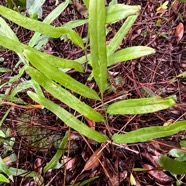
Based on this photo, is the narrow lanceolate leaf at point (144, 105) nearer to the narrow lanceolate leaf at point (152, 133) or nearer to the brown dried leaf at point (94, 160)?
the narrow lanceolate leaf at point (152, 133)

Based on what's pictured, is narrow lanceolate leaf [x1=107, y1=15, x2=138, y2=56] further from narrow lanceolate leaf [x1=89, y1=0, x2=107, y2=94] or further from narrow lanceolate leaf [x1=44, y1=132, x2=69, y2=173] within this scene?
narrow lanceolate leaf [x1=44, y1=132, x2=69, y2=173]

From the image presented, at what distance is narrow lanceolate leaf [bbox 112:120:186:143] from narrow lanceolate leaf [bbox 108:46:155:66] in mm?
212

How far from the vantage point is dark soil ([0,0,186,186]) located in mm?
1231

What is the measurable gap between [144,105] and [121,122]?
41 cm

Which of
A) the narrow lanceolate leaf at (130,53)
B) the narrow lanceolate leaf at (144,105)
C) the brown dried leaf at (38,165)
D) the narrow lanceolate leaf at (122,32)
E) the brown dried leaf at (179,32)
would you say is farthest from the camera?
the brown dried leaf at (179,32)

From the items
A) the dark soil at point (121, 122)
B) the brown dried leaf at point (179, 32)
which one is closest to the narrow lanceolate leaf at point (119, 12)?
the dark soil at point (121, 122)

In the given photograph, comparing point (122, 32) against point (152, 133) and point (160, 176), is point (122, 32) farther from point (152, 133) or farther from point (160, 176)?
point (160, 176)

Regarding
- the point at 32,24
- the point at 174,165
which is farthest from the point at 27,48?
the point at 174,165

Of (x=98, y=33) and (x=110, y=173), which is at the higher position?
(x=98, y=33)

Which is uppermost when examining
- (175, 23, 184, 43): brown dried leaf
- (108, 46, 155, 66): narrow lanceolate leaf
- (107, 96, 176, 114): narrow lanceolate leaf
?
(175, 23, 184, 43): brown dried leaf

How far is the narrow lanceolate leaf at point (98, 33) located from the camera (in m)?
0.93

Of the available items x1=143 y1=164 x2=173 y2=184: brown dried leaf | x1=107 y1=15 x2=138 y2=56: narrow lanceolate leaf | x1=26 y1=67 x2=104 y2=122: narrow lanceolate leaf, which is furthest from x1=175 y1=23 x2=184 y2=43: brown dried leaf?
x1=26 y1=67 x2=104 y2=122: narrow lanceolate leaf

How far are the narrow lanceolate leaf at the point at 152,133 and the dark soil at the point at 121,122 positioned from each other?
222 mm

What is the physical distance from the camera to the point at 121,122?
1.34 m
